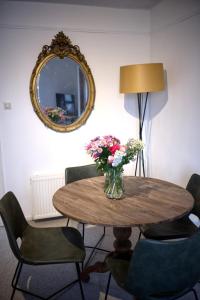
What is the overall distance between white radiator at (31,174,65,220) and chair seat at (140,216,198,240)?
1434 millimetres

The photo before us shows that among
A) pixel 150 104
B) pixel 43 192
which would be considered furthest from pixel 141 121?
pixel 43 192

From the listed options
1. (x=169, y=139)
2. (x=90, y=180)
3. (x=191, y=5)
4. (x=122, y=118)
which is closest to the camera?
(x=90, y=180)

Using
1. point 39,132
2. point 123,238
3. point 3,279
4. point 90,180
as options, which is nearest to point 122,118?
point 39,132

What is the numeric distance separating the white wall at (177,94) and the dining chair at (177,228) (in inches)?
20.0

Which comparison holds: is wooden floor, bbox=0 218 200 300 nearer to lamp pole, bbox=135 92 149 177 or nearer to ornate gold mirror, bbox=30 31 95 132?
lamp pole, bbox=135 92 149 177

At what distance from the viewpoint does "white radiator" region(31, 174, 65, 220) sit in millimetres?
3139

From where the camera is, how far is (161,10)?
3.12 m

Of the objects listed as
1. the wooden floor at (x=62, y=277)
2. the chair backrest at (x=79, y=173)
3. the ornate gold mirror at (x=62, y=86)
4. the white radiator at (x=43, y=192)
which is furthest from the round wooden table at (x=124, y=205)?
the ornate gold mirror at (x=62, y=86)

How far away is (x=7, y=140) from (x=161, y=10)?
7.80ft

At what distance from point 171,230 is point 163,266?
0.87 metres

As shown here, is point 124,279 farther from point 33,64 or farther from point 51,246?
point 33,64

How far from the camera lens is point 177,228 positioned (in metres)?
2.12

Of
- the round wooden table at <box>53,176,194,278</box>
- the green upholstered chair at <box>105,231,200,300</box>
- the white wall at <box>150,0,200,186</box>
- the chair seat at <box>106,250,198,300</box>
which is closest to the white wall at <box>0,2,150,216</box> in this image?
the white wall at <box>150,0,200,186</box>

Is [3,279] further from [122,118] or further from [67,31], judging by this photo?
[67,31]
